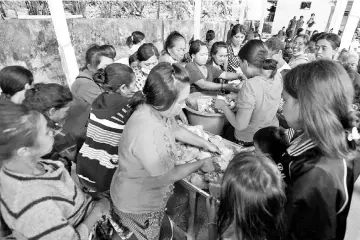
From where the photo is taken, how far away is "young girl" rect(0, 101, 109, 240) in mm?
976

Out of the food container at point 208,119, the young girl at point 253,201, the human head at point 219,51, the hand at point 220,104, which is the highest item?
the human head at point 219,51

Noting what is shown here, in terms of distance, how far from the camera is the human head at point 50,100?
2.08m

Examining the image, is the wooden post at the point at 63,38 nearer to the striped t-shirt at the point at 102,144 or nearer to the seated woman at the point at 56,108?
the seated woman at the point at 56,108

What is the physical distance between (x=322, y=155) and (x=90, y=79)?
2680 millimetres

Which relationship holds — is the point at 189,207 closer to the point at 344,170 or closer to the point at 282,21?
the point at 344,170

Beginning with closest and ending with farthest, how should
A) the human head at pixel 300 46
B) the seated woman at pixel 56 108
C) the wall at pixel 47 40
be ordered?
1. the seated woman at pixel 56 108
2. the wall at pixel 47 40
3. the human head at pixel 300 46

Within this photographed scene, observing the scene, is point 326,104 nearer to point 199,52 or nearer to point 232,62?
point 199,52

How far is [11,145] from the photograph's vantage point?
3.32 feet

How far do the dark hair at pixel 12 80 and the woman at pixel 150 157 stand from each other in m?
1.73

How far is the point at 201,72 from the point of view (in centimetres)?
346

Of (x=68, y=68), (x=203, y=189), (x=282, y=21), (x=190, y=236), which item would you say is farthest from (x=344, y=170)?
(x=282, y=21)

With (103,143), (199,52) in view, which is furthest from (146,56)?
(103,143)

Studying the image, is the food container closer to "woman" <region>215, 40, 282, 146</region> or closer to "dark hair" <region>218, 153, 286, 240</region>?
"woman" <region>215, 40, 282, 146</region>

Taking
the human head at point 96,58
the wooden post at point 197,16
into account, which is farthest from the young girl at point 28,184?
the wooden post at point 197,16
